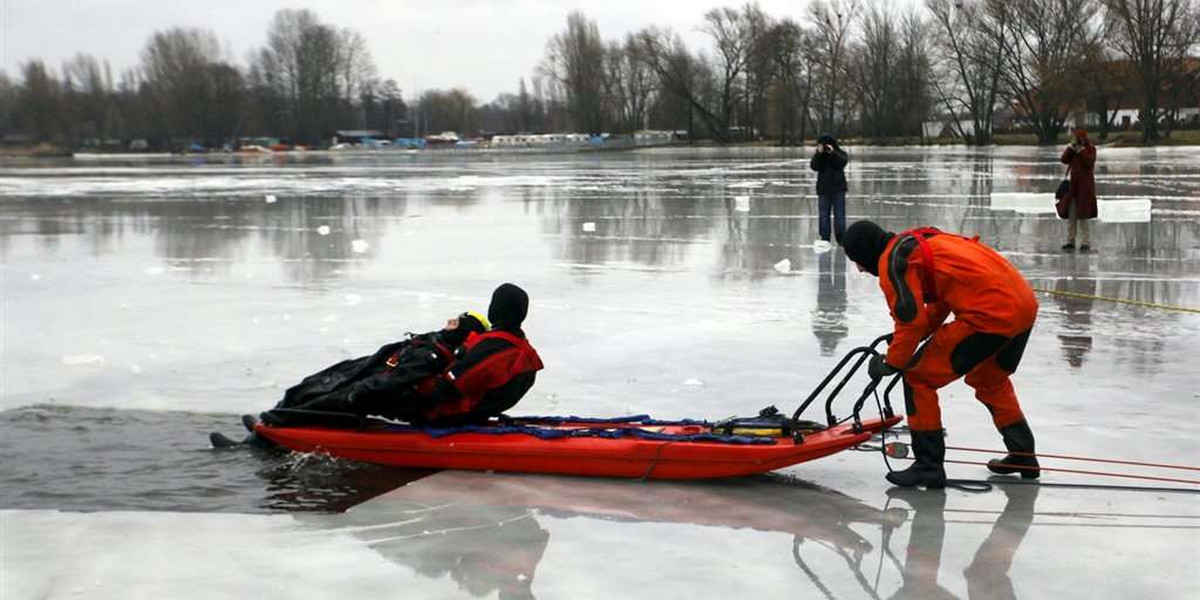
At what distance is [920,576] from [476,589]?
1.68 metres

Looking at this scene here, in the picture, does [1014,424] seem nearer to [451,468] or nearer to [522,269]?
[451,468]

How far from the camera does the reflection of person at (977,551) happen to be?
4.59 metres

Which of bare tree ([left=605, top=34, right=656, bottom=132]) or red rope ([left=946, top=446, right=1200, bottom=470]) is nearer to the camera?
red rope ([left=946, top=446, right=1200, bottom=470])

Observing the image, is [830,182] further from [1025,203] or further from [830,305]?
[1025,203]

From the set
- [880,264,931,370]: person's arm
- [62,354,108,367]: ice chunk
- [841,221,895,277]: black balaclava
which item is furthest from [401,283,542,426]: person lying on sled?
[62,354,108,367]: ice chunk

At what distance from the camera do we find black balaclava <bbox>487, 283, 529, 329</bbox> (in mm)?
6430

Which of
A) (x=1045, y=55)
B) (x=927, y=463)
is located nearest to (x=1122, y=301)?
(x=927, y=463)

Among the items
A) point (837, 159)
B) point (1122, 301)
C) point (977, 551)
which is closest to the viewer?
point (977, 551)

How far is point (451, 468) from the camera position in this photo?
6312 millimetres

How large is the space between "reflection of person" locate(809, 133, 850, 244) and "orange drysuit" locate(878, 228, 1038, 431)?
11068mm

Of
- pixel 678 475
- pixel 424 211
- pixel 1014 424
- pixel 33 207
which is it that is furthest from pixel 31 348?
pixel 33 207

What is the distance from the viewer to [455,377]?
20.9ft

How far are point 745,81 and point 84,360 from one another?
9455 cm

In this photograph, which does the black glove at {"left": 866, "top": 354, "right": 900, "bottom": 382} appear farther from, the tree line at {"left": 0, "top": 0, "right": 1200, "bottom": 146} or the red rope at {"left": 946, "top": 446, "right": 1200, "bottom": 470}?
the tree line at {"left": 0, "top": 0, "right": 1200, "bottom": 146}
